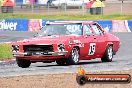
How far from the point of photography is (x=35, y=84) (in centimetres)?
1342

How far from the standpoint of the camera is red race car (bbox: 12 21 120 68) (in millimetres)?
18156

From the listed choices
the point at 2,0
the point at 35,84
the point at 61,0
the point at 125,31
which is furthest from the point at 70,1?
the point at 35,84

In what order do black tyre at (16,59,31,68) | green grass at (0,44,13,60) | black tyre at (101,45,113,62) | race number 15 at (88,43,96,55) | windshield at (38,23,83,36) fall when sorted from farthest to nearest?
green grass at (0,44,13,60) → black tyre at (101,45,113,62) → race number 15 at (88,43,96,55) → windshield at (38,23,83,36) → black tyre at (16,59,31,68)

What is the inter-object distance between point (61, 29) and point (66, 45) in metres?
1.16

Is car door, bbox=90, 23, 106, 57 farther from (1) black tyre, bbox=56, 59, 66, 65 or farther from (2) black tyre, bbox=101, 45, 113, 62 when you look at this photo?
(1) black tyre, bbox=56, 59, 66, 65

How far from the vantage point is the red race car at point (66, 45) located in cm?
1816

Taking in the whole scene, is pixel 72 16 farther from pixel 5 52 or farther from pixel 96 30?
pixel 96 30

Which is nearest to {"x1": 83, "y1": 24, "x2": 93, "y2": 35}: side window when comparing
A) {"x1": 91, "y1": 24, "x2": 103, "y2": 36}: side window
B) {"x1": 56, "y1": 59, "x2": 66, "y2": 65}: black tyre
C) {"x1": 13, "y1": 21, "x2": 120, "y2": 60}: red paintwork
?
{"x1": 13, "y1": 21, "x2": 120, "y2": 60}: red paintwork

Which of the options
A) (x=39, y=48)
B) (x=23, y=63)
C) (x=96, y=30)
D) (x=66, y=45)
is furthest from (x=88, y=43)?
(x=23, y=63)

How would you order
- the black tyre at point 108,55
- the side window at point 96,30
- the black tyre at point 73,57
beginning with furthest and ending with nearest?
the black tyre at point 108,55
the side window at point 96,30
the black tyre at point 73,57

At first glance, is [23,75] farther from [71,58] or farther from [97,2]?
[97,2]

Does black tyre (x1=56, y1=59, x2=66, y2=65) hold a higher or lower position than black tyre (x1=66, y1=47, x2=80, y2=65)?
lower

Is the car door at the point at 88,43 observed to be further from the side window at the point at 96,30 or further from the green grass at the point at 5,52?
the green grass at the point at 5,52

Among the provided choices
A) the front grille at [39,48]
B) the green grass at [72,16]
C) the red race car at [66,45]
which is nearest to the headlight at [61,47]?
the red race car at [66,45]
